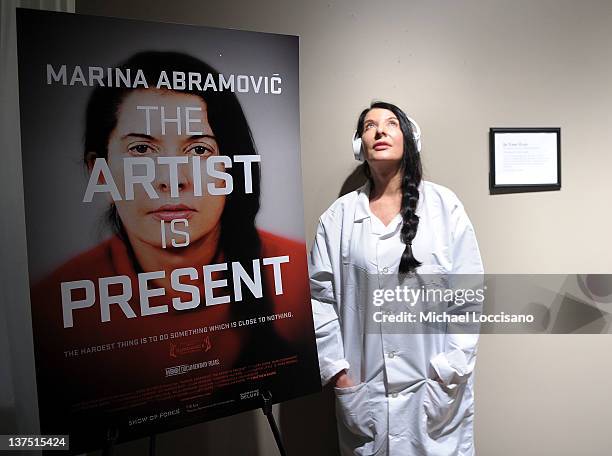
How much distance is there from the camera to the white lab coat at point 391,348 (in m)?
1.82

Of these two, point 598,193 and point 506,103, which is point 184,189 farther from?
point 598,193

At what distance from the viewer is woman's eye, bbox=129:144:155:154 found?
1.40 meters

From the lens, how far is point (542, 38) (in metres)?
2.16

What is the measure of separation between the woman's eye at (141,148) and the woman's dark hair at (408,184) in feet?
2.71

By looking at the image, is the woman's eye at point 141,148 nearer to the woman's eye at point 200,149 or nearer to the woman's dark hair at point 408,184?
the woman's eye at point 200,149

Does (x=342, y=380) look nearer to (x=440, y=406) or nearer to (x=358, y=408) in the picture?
(x=358, y=408)

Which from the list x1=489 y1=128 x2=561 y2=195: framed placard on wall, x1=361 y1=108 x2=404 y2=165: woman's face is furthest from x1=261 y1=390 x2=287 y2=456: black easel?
x1=489 y1=128 x2=561 y2=195: framed placard on wall

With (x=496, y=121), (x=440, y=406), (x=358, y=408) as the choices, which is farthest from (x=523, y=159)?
(x=358, y=408)

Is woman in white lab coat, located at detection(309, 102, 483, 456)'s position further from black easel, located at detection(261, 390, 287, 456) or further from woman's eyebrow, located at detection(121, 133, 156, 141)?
woman's eyebrow, located at detection(121, 133, 156, 141)

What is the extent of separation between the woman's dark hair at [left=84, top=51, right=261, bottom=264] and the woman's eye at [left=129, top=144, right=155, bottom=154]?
6 centimetres

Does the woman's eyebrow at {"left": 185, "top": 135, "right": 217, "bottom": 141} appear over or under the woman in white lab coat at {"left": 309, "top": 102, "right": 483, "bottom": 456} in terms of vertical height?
over

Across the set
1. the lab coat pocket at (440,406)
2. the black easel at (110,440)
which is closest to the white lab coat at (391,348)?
the lab coat pocket at (440,406)

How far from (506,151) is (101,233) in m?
1.53

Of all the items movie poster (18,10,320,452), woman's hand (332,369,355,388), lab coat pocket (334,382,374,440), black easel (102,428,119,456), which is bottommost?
lab coat pocket (334,382,374,440)
